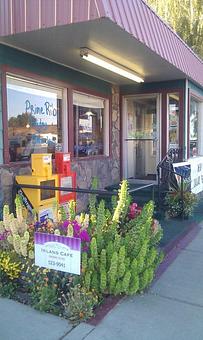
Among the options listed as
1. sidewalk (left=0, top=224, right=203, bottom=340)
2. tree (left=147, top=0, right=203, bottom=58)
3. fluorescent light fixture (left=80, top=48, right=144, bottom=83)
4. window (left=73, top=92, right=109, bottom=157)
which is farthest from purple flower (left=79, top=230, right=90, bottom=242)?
tree (left=147, top=0, right=203, bottom=58)

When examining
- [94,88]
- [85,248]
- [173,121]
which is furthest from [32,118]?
[173,121]

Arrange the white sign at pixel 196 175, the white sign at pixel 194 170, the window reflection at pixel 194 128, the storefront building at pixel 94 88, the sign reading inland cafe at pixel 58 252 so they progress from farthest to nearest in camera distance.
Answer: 1. the window reflection at pixel 194 128
2. the white sign at pixel 196 175
3. the white sign at pixel 194 170
4. the storefront building at pixel 94 88
5. the sign reading inland cafe at pixel 58 252

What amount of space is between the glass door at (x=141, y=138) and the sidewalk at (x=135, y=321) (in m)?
5.20

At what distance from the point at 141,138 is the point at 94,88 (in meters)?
2.02

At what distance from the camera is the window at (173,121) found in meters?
8.52

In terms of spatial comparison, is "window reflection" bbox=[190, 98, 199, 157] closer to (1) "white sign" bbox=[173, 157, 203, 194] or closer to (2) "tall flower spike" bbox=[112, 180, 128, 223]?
(1) "white sign" bbox=[173, 157, 203, 194]

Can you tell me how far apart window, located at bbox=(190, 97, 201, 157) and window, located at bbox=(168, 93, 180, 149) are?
1397 millimetres

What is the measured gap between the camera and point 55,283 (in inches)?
134

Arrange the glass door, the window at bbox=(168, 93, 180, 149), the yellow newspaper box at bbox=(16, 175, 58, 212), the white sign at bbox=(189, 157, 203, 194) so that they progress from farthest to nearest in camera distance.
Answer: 1. the glass door
2. the window at bbox=(168, 93, 180, 149)
3. the white sign at bbox=(189, 157, 203, 194)
4. the yellow newspaper box at bbox=(16, 175, 58, 212)

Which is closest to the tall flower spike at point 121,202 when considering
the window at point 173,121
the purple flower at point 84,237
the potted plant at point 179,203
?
the purple flower at point 84,237

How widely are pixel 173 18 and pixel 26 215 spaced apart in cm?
1350

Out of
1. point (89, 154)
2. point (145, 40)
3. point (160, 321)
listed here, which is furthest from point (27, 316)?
point (89, 154)

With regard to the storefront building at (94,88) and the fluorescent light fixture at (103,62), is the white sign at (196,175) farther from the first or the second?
the fluorescent light fixture at (103,62)

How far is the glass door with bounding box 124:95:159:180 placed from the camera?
8.78 meters
